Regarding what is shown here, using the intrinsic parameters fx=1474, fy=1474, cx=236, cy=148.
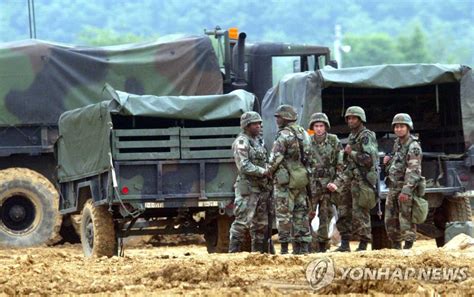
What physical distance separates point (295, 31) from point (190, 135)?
303 ft

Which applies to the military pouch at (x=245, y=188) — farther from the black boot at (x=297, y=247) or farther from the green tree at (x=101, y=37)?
the green tree at (x=101, y=37)

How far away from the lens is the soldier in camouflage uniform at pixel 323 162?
16.0 m

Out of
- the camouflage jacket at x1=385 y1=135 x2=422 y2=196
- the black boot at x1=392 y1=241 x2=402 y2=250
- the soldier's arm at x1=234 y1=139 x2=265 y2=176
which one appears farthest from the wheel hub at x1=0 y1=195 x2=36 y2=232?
the camouflage jacket at x1=385 y1=135 x2=422 y2=196

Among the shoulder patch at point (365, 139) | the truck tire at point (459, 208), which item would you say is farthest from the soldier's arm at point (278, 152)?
the truck tire at point (459, 208)

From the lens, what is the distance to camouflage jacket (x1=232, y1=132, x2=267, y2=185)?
605 inches

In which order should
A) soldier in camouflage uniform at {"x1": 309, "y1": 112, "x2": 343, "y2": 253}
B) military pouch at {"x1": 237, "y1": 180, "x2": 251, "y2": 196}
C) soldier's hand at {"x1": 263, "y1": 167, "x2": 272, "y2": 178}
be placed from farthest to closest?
soldier in camouflage uniform at {"x1": 309, "y1": 112, "x2": 343, "y2": 253} < military pouch at {"x1": 237, "y1": 180, "x2": 251, "y2": 196} < soldier's hand at {"x1": 263, "y1": 167, "x2": 272, "y2": 178}

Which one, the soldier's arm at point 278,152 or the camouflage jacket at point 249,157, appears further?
the camouflage jacket at point 249,157

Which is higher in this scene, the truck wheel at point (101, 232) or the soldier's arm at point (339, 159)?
the soldier's arm at point (339, 159)

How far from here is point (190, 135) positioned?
1694cm

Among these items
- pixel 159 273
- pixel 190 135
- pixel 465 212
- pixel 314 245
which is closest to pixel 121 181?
pixel 190 135

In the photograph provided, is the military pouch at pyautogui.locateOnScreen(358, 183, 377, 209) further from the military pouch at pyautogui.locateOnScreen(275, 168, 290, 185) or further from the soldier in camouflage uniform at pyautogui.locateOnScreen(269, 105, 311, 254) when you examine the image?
the military pouch at pyautogui.locateOnScreen(275, 168, 290, 185)

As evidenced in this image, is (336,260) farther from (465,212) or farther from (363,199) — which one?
(465,212)

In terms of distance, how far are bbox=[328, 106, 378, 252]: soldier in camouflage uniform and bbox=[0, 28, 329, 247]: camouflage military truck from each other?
555 centimetres

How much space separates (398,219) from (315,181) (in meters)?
1.00
